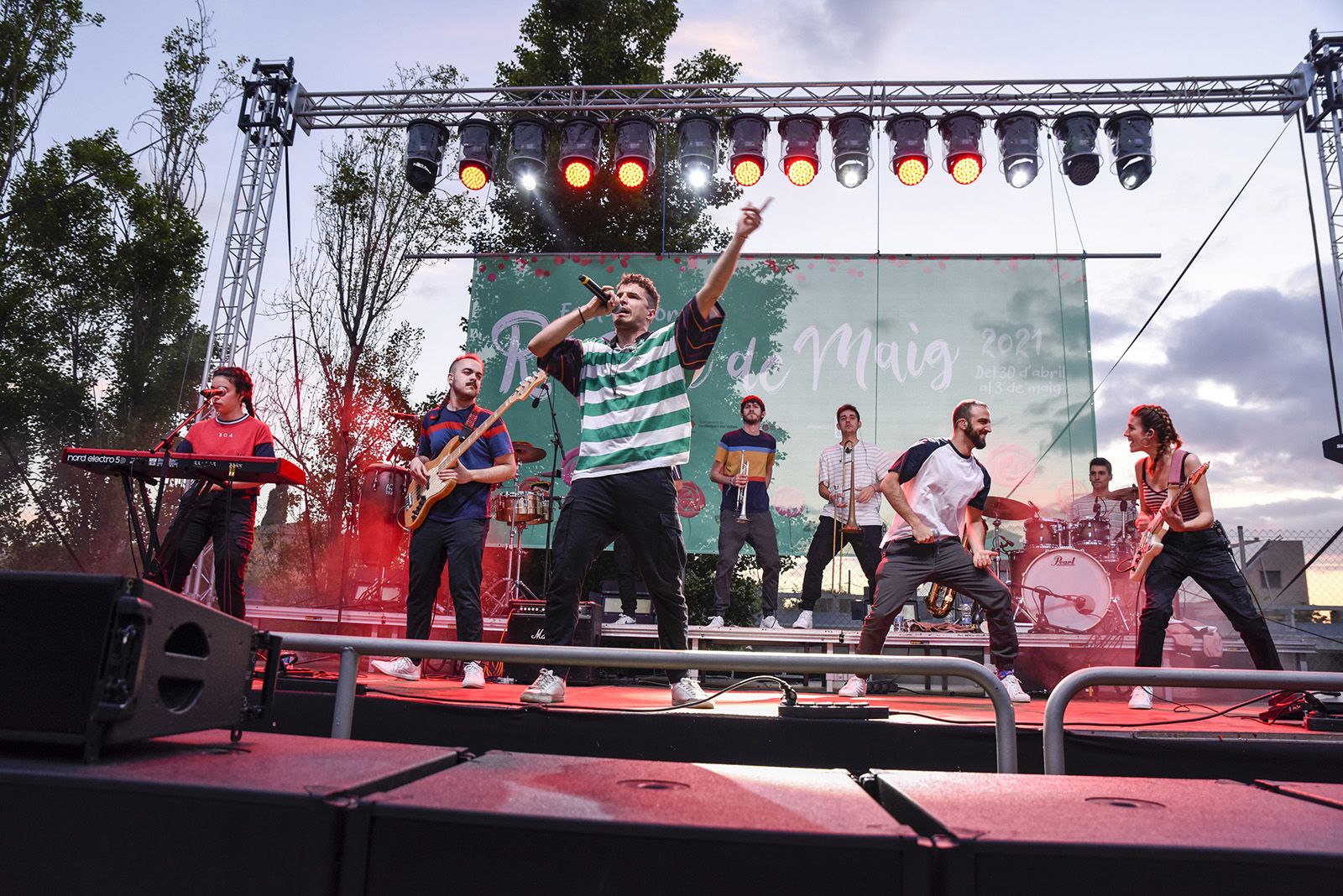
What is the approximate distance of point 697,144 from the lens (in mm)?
8141

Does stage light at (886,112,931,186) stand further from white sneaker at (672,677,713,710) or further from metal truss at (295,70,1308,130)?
white sneaker at (672,677,713,710)

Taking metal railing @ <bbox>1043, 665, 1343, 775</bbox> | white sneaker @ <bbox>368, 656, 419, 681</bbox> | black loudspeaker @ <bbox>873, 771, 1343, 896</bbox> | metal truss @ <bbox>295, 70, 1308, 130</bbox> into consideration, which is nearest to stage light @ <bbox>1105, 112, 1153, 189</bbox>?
metal truss @ <bbox>295, 70, 1308, 130</bbox>

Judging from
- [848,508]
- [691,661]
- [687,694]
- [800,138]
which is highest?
[800,138]

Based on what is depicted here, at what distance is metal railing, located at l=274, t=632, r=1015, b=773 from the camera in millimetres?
2195

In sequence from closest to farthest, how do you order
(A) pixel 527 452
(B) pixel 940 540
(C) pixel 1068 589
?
(B) pixel 940 540, (C) pixel 1068 589, (A) pixel 527 452

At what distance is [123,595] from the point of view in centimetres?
140

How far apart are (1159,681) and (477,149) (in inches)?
309

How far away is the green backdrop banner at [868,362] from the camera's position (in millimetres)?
9414

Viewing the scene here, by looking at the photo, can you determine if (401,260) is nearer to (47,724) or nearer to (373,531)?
(373,531)

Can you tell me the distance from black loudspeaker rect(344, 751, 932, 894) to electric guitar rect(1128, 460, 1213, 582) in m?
4.95

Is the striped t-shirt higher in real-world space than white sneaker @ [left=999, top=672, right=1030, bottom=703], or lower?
higher

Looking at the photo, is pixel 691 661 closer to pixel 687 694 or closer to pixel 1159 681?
pixel 1159 681

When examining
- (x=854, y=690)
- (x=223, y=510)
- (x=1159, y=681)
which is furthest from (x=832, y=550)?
(x=1159, y=681)

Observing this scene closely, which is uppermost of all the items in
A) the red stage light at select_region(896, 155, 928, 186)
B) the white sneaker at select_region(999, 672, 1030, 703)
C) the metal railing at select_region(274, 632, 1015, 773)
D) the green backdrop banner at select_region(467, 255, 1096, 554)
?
the red stage light at select_region(896, 155, 928, 186)
